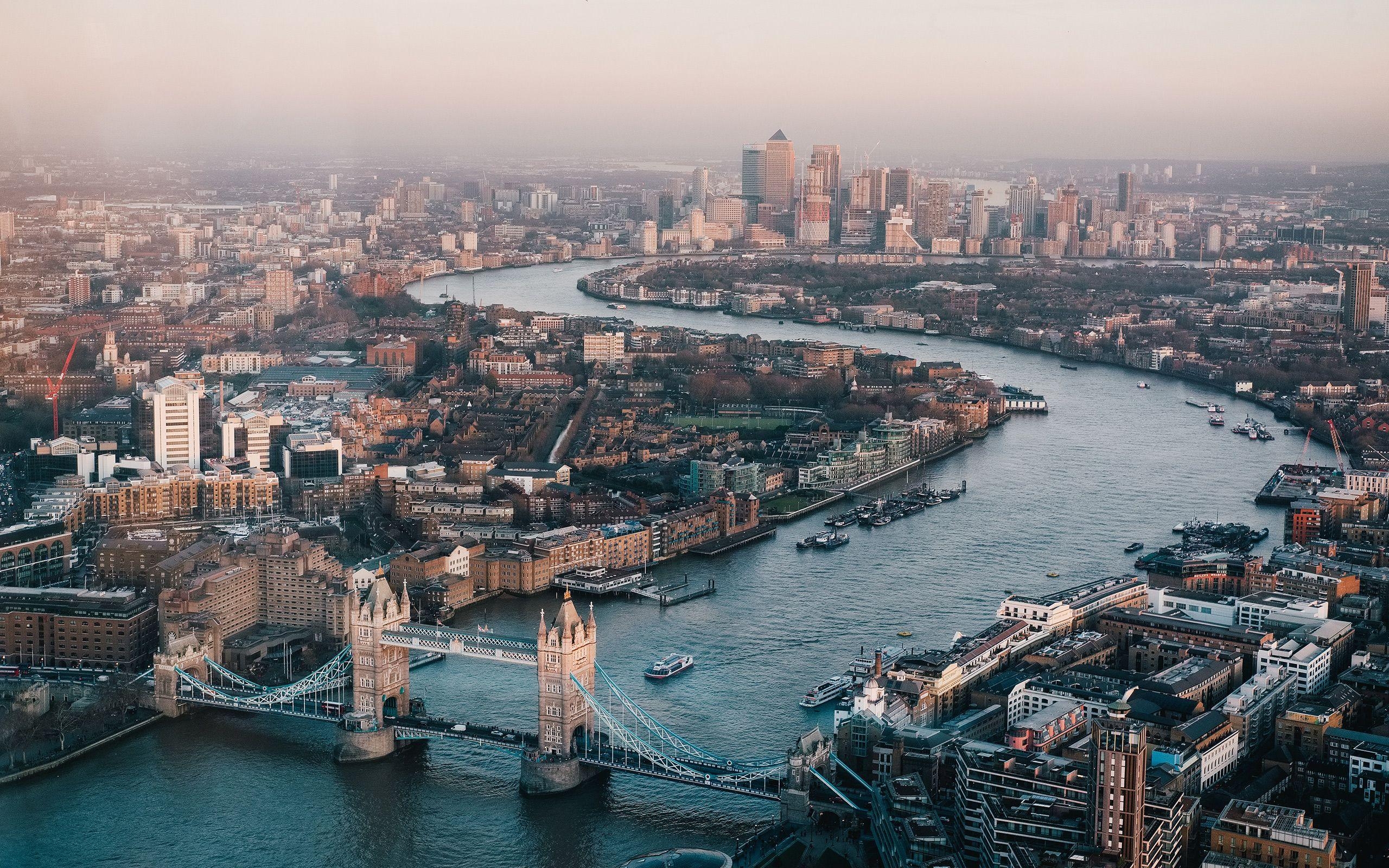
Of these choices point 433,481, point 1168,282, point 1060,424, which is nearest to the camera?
point 433,481

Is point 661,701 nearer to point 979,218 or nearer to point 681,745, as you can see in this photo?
point 681,745

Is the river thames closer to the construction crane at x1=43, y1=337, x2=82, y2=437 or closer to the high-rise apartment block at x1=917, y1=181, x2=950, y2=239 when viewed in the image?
the construction crane at x1=43, y1=337, x2=82, y2=437

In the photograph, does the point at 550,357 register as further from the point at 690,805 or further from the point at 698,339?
the point at 690,805

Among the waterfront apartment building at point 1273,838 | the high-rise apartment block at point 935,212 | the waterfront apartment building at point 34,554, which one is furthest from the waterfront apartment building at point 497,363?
the high-rise apartment block at point 935,212

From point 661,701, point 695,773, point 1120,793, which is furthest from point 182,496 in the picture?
point 1120,793

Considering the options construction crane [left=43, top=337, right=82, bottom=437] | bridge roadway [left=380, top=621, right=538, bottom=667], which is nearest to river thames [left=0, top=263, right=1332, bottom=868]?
bridge roadway [left=380, top=621, right=538, bottom=667]

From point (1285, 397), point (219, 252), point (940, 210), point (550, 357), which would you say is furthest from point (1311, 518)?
point (940, 210)
